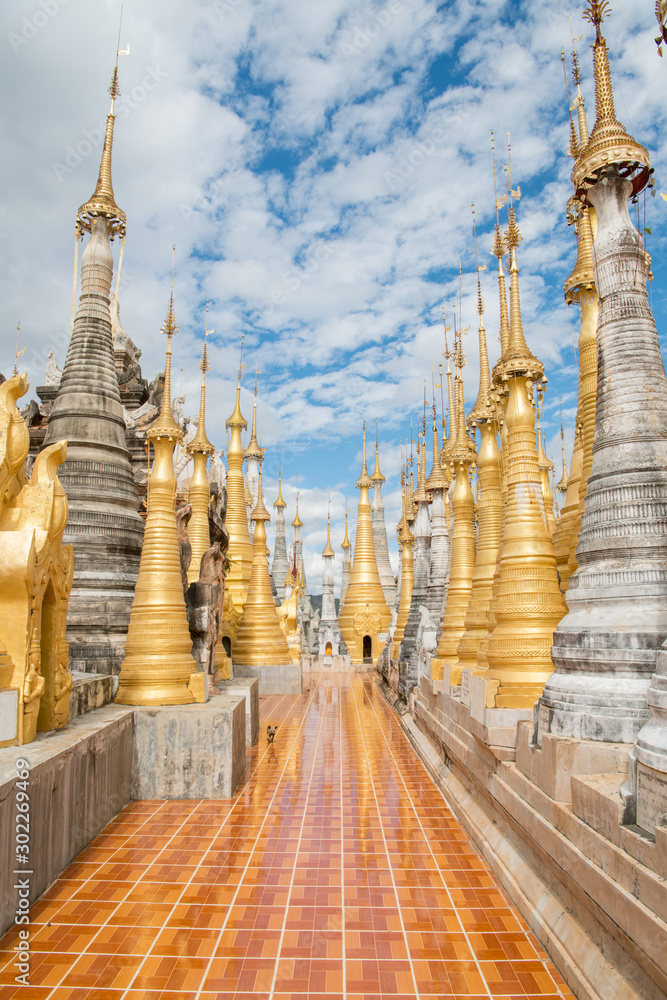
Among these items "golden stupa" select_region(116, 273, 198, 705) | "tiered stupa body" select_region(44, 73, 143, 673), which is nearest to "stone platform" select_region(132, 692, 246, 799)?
"golden stupa" select_region(116, 273, 198, 705)

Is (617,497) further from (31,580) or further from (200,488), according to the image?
(200,488)

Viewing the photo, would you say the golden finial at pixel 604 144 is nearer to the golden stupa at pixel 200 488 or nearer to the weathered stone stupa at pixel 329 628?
the golden stupa at pixel 200 488

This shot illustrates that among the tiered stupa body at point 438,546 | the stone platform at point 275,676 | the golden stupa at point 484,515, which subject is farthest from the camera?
the stone platform at point 275,676

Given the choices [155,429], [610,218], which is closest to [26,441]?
[155,429]

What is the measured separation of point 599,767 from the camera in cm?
474

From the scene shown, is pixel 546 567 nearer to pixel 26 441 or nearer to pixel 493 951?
pixel 493 951

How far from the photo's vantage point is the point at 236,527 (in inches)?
936

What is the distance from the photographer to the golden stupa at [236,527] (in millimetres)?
22656

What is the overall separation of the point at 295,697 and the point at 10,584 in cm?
1369

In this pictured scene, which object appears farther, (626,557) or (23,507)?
(23,507)

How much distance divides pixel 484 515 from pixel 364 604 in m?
18.9

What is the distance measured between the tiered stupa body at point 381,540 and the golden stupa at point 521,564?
84.7 feet

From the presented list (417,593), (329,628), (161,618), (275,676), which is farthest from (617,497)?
(329,628)

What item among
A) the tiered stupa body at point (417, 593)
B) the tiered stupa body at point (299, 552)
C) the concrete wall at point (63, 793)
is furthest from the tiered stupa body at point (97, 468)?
the tiered stupa body at point (299, 552)
